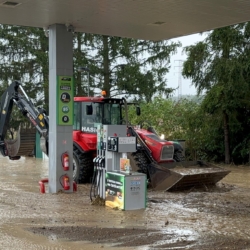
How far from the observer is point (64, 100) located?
12.0 metres

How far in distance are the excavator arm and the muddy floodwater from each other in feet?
5.47

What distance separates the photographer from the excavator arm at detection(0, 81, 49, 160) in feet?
44.1

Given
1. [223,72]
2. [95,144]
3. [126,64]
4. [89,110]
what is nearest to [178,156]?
[95,144]

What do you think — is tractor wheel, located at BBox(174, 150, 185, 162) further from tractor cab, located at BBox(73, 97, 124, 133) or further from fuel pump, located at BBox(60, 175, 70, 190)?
fuel pump, located at BBox(60, 175, 70, 190)

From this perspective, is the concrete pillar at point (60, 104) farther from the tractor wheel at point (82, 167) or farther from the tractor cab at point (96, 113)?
the tractor cab at point (96, 113)

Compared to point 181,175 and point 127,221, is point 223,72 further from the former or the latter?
point 127,221

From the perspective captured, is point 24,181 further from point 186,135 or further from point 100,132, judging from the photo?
point 186,135

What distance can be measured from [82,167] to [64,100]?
233 cm

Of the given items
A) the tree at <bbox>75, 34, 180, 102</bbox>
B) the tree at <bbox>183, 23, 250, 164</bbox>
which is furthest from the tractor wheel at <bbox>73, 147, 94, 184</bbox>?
the tree at <bbox>75, 34, 180, 102</bbox>

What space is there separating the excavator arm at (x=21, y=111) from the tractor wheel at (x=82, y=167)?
0.86 meters

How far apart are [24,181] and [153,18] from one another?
6.13 metres

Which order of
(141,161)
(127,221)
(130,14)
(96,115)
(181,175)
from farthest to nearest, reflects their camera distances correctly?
(96,115) < (141,161) < (181,175) < (130,14) < (127,221)

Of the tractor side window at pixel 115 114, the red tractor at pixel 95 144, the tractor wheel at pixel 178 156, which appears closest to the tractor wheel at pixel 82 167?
the red tractor at pixel 95 144

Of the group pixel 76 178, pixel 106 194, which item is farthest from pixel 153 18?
pixel 76 178
